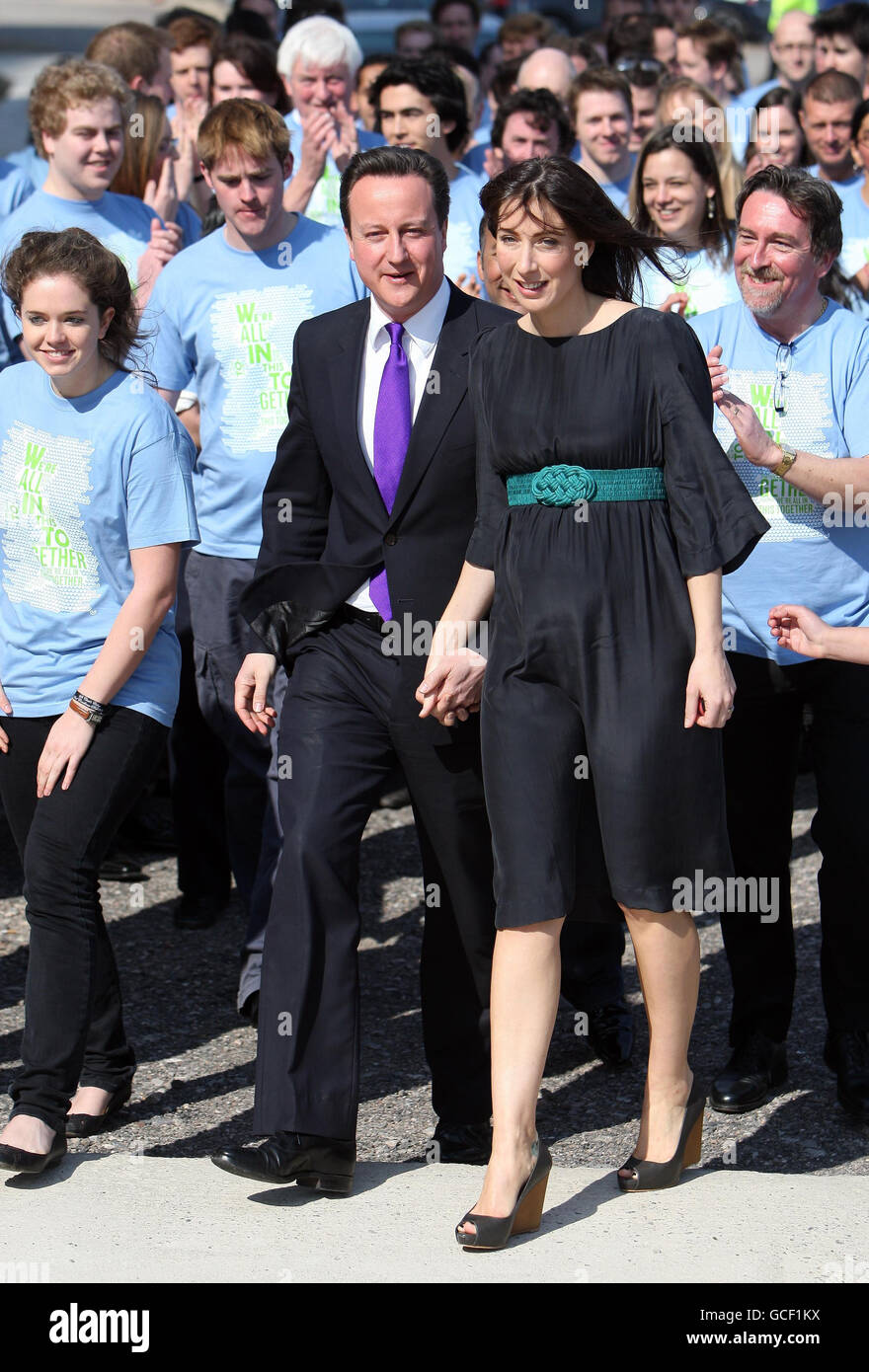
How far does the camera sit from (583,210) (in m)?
3.57

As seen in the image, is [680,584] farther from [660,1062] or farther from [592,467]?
[660,1062]

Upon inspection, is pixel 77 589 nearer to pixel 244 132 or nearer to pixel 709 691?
pixel 709 691

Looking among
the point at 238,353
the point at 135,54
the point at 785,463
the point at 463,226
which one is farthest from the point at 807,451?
the point at 135,54

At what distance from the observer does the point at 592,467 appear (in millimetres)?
3654

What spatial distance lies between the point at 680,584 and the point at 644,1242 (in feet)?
4.18

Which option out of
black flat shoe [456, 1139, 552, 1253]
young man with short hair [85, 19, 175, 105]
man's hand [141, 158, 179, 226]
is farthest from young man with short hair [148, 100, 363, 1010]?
young man with short hair [85, 19, 175, 105]

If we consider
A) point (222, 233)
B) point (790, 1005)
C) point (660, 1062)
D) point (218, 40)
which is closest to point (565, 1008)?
point (790, 1005)

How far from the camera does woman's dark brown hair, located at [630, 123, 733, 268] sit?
5.63 metres

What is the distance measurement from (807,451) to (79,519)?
1751 millimetres

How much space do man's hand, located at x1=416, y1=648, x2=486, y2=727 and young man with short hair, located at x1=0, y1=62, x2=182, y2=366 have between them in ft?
9.38

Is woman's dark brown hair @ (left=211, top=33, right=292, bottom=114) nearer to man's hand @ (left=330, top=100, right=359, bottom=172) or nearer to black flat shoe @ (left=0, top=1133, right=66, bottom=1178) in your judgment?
man's hand @ (left=330, top=100, right=359, bottom=172)

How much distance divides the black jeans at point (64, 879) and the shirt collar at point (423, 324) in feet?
3.41

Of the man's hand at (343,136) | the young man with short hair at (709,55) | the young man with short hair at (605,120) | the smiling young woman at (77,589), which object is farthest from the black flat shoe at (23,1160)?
the young man with short hair at (709,55)

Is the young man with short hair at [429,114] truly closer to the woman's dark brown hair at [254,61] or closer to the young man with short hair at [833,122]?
the woman's dark brown hair at [254,61]
